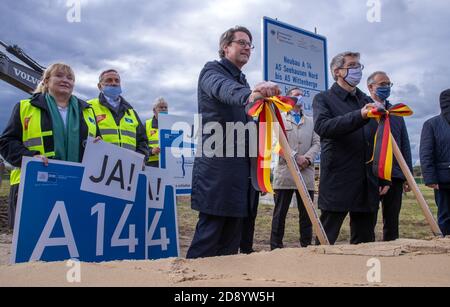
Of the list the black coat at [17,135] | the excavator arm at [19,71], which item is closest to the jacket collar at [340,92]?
the black coat at [17,135]

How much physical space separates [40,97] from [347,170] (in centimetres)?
240

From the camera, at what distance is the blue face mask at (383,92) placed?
4.11 metres

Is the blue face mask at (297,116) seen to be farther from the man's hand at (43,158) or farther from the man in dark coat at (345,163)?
the man's hand at (43,158)

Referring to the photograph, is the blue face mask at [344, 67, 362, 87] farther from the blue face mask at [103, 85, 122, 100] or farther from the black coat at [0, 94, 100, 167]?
the black coat at [0, 94, 100, 167]

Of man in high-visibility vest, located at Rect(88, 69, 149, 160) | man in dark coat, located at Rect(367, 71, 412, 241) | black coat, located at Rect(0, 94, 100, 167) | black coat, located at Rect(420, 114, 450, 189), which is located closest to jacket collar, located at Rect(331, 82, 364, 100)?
man in dark coat, located at Rect(367, 71, 412, 241)

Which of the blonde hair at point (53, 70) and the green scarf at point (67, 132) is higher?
the blonde hair at point (53, 70)

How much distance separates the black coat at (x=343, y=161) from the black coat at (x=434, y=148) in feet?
4.95

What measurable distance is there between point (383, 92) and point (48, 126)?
9.54 ft

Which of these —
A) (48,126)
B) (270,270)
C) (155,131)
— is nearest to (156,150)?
(155,131)

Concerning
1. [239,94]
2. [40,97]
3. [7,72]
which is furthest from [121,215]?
[7,72]

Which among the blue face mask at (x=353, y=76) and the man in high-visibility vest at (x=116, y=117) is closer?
the blue face mask at (x=353, y=76)

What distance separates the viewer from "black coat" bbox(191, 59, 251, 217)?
270cm

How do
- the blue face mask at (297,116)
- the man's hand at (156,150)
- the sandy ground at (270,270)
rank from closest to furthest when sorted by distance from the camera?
the sandy ground at (270,270), the blue face mask at (297,116), the man's hand at (156,150)

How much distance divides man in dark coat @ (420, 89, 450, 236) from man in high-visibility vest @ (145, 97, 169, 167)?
11.4ft
